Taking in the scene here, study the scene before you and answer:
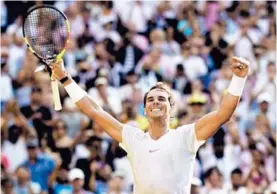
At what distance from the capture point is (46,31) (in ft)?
35.5

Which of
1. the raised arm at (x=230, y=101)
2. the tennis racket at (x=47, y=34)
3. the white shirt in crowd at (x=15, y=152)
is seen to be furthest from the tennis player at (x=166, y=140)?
the white shirt in crowd at (x=15, y=152)

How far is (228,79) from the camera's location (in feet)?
59.5

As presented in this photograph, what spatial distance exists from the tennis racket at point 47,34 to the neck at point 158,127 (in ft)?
2.85

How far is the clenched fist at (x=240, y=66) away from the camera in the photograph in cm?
886

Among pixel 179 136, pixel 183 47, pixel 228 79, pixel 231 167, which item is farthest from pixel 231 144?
pixel 179 136

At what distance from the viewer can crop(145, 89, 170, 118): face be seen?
9.34 meters

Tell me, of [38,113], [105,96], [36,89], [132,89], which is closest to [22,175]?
[38,113]

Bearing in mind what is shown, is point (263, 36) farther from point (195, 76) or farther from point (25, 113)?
point (25, 113)

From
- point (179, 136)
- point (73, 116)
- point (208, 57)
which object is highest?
point (208, 57)

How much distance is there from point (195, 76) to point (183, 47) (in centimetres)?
96

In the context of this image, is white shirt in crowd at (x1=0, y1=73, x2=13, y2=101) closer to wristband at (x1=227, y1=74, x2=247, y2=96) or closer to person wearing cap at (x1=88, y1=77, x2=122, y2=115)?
person wearing cap at (x1=88, y1=77, x2=122, y2=115)

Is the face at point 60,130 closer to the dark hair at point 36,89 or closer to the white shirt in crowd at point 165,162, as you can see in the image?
the dark hair at point 36,89

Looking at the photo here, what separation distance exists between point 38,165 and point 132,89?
101 inches

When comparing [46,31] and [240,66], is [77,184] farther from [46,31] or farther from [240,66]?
[240,66]
